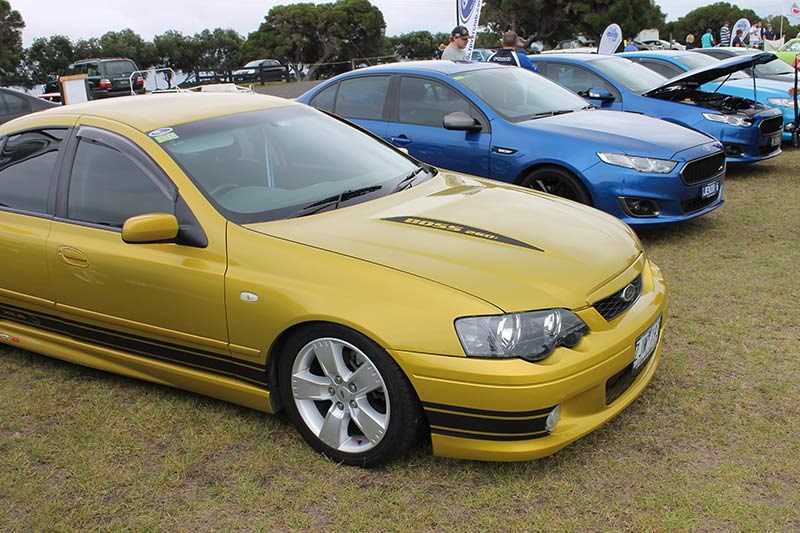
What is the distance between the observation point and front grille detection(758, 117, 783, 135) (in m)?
8.29

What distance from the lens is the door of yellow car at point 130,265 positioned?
3188 mm

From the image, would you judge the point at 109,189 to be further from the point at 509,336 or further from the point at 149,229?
the point at 509,336

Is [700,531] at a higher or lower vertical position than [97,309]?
lower

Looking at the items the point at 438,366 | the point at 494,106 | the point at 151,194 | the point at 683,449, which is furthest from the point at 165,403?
the point at 494,106

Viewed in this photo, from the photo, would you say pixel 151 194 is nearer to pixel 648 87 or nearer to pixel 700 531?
pixel 700 531

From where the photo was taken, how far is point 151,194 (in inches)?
134

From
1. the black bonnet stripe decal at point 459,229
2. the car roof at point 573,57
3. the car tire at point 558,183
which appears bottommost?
the car tire at point 558,183

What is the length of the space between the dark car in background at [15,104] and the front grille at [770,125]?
10182 mm

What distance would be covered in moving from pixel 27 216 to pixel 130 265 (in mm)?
854

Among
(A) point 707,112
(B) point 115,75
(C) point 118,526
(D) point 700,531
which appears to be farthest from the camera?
(B) point 115,75

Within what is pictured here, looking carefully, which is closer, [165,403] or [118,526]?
[118,526]

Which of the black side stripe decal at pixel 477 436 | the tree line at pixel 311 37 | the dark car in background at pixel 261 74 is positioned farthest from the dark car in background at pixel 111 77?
the black side stripe decal at pixel 477 436

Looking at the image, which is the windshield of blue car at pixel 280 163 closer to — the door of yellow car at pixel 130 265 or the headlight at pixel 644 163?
the door of yellow car at pixel 130 265

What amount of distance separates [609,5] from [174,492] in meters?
59.2
